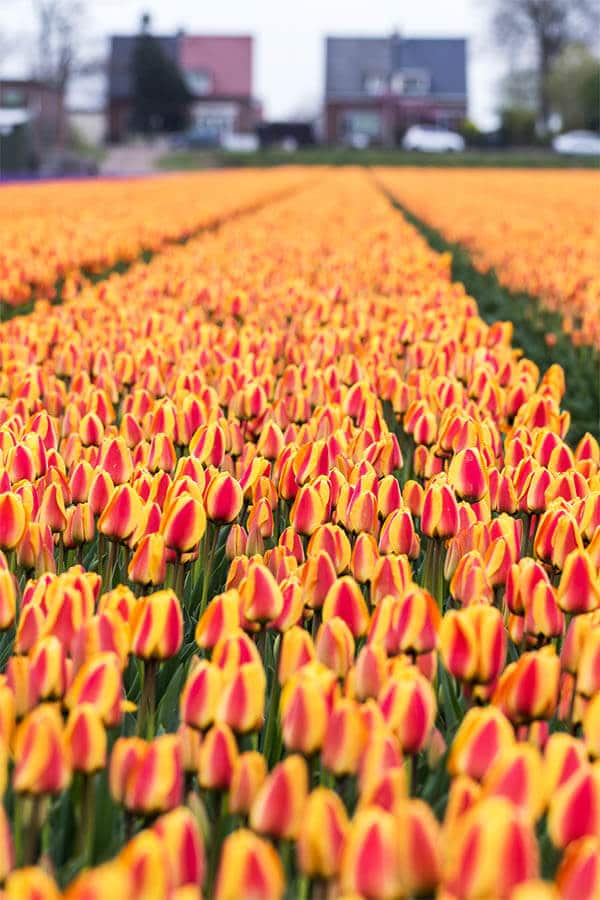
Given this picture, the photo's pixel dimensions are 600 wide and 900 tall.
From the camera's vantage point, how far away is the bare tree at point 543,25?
7881cm

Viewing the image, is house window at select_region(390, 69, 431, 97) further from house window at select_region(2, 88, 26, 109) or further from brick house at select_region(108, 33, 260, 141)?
house window at select_region(2, 88, 26, 109)

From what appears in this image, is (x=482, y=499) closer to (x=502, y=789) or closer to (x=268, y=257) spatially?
(x=502, y=789)

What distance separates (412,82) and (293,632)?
101 meters

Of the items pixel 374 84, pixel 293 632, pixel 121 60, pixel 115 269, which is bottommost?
pixel 293 632

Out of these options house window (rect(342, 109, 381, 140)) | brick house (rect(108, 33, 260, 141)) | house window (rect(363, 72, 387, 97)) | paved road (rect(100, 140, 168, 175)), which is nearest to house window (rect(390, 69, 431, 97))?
house window (rect(363, 72, 387, 97))

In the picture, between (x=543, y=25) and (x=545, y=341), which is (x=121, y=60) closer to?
(x=543, y=25)

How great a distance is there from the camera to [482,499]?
2621 mm

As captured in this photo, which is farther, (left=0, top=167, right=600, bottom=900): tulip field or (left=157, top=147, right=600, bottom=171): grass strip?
(left=157, top=147, right=600, bottom=171): grass strip

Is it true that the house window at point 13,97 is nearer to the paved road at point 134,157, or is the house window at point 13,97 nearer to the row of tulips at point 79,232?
the paved road at point 134,157

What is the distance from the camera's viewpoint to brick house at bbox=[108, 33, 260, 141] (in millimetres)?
95000

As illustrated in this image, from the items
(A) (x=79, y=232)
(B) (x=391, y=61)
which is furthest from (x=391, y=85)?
(A) (x=79, y=232)

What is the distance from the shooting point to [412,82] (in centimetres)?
9675

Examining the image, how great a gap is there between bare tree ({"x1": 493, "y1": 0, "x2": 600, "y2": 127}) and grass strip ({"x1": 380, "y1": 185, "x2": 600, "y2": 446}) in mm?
72382

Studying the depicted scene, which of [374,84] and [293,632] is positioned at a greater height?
[374,84]
